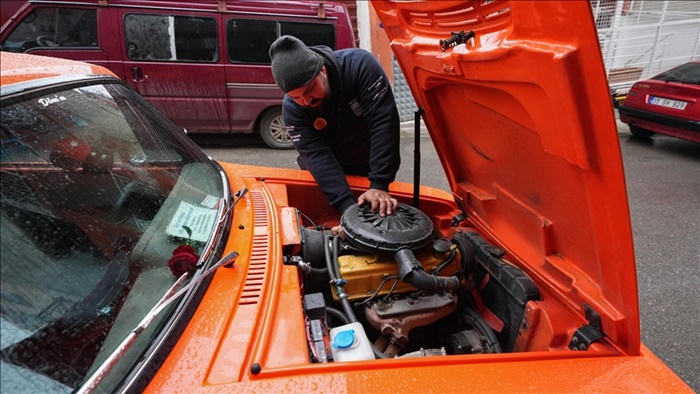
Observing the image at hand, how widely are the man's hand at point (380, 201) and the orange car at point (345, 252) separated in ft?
0.16

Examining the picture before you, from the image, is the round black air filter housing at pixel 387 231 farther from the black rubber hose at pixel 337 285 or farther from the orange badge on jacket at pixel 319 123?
the orange badge on jacket at pixel 319 123

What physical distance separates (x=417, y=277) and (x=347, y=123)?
1.26 m

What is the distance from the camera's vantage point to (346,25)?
5.90 m

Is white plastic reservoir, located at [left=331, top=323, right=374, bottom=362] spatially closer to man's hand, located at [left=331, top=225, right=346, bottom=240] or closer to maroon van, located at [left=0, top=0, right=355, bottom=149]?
man's hand, located at [left=331, top=225, right=346, bottom=240]

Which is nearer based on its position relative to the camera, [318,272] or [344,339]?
[344,339]

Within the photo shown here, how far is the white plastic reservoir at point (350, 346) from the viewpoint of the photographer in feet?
3.88

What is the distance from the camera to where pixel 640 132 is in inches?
288

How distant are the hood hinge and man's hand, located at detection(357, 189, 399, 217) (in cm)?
85

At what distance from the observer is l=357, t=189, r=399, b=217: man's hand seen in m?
1.84

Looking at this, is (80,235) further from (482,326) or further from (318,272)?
(482,326)

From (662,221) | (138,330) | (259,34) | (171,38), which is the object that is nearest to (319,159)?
(138,330)

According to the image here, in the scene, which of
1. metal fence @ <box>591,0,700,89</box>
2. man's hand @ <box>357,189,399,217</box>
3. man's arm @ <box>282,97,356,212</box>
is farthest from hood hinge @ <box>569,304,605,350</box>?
metal fence @ <box>591,0,700,89</box>

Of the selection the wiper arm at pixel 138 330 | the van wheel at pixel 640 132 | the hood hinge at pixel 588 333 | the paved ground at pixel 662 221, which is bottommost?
the paved ground at pixel 662 221

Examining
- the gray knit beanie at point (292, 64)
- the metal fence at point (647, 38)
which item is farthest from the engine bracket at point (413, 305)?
the metal fence at point (647, 38)
